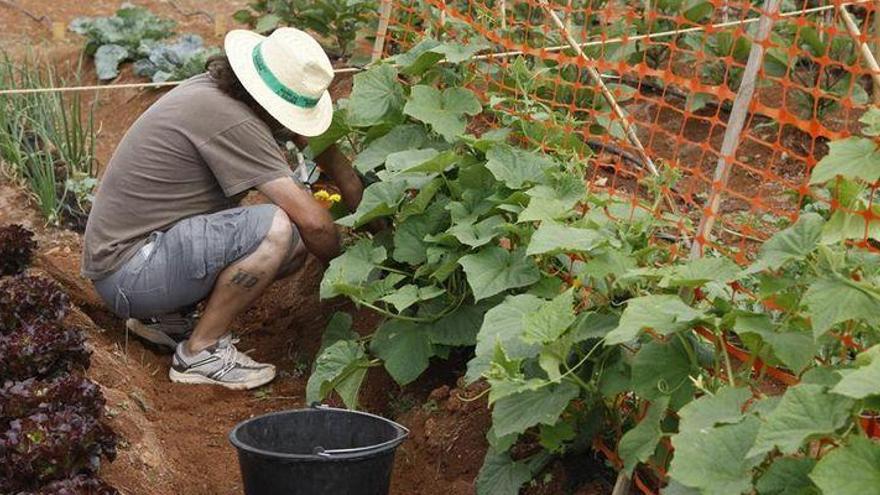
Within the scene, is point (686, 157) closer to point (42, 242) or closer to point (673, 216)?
point (673, 216)

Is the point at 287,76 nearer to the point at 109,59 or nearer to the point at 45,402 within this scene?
the point at 45,402

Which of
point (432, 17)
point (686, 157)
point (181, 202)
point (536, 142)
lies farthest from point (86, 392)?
point (686, 157)

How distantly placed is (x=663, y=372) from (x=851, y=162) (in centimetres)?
73

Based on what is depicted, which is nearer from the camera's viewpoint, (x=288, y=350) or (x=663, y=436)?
(x=663, y=436)

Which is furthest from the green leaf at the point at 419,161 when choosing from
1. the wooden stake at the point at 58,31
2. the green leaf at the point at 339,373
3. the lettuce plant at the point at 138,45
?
the wooden stake at the point at 58,31

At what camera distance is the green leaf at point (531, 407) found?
3.65m

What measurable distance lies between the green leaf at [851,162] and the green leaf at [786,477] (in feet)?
2.05

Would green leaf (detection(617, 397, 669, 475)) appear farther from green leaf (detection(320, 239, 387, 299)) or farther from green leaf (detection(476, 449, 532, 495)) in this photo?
green leaf (detection(320, 239, 387, 299))

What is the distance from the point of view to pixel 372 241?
488cm

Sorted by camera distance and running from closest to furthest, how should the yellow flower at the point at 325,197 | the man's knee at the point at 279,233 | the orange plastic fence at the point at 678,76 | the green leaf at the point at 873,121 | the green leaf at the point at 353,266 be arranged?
the green leaf at the point at 873,121 < the green leaf at the point at 353,266 < the man's knee at the point at 279,233 < the orange plastic fence at the point at 678,76 < the yellow flower at the point at 325,197

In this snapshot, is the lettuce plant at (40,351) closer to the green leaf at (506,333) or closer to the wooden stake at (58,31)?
the green leaf at (506,333)

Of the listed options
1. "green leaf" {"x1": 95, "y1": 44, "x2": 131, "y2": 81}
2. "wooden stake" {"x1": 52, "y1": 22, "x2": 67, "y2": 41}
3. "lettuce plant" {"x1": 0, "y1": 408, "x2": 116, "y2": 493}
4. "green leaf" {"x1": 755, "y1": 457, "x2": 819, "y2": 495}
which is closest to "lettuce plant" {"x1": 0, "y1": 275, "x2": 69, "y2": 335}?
"lettuce plant" {"x1": 0, "y1": 408, "x2": 116, "y2": 493}

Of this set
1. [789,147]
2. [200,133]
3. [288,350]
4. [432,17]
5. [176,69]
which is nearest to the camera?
[200,133]

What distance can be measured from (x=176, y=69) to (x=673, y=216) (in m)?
4.40
